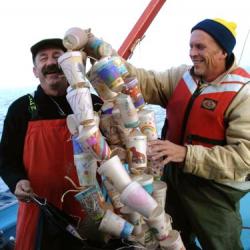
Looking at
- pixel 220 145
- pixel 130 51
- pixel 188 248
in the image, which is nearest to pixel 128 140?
pixel 220 145

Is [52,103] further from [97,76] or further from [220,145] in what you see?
[220,145]

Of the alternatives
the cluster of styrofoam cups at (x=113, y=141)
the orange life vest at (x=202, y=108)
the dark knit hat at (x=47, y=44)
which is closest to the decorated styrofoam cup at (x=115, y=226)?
the cluster of styrofoam cups at (x=113, y=141)

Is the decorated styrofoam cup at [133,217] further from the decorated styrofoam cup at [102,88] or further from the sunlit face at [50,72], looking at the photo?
the sunlit face at [50,72]

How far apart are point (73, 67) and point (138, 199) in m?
0.49

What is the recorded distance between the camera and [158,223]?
1.22m

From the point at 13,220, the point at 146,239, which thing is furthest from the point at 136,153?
the point at 13,220

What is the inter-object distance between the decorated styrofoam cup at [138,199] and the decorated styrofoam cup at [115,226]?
119 mm

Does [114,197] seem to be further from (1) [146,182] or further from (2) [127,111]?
(2) [127,111]

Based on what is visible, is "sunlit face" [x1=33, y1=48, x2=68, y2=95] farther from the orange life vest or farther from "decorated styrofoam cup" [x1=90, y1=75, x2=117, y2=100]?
the orange life vest

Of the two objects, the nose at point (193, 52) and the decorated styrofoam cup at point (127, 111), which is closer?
the decorated styrofoam cup at point (127, 111)

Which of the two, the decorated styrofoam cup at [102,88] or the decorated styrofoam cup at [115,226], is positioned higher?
the decorated styrofoam cup at [102,88]

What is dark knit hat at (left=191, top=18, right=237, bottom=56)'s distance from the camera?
1523 millimetres

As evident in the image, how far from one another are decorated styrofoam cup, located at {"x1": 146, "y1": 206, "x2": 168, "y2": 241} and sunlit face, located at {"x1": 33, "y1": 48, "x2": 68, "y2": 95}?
77cm

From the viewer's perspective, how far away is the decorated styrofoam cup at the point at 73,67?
1149 millimetres
